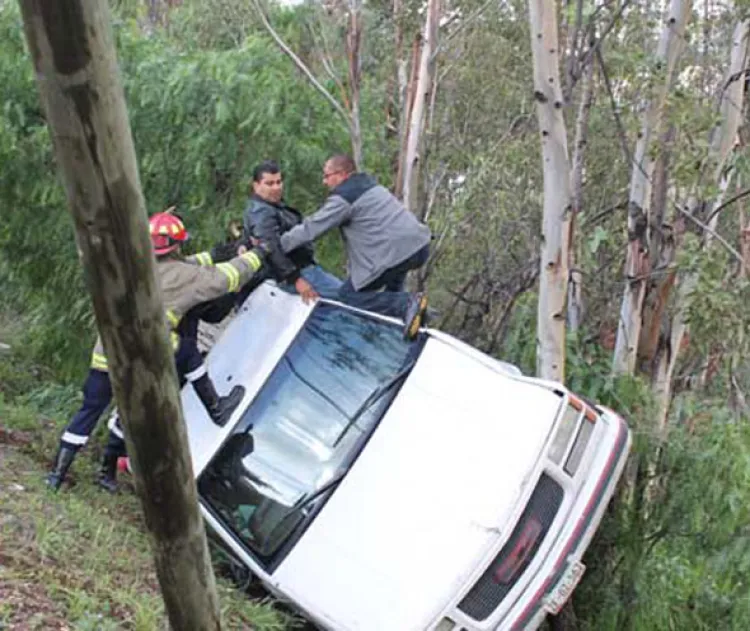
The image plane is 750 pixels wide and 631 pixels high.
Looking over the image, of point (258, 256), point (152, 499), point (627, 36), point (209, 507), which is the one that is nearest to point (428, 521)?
point (209, 507)

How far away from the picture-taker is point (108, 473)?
6.15 m

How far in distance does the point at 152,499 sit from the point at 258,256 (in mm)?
3850

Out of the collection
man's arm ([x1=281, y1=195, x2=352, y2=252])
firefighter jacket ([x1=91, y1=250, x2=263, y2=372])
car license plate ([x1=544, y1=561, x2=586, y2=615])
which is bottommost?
car license plate ([x1=544, y1=561, x2=586, y2=615])

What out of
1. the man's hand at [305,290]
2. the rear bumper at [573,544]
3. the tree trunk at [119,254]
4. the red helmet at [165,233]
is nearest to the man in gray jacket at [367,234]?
the man's hand at [305,290]

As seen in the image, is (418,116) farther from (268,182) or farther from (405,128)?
(268,182)

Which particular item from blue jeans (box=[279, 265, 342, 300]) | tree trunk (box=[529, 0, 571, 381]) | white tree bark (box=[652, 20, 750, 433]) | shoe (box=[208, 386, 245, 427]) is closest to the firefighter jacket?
shoe (box=[208, 386, 245, 427])

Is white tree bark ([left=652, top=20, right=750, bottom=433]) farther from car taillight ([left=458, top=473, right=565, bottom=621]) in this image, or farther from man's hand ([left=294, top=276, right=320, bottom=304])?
man's hand ([left=294, top=276, right=320, bottom=304])

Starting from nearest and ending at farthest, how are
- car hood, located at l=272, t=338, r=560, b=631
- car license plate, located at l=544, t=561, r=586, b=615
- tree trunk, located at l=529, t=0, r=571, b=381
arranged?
car hood, located at l=272, t=338, r=560, b=631 → car license plate, located at l=544, t=561, r=586, b=615 → tree trunk, located at l=529, t=0, r=571, b=381

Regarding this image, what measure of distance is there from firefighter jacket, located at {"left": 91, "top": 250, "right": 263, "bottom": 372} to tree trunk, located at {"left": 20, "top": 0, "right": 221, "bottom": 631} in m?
3.09

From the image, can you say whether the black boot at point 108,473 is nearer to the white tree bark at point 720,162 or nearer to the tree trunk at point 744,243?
the white tree bark at point 720,162

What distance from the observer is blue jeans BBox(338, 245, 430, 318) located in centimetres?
658

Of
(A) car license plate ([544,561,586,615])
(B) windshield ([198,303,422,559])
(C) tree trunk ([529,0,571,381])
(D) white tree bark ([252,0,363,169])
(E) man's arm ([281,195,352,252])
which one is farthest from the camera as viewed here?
(D) white tree bark ([252,0,363,169])

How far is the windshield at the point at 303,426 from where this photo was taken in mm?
5285

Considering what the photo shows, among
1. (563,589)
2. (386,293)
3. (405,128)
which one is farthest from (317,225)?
(405,128)
